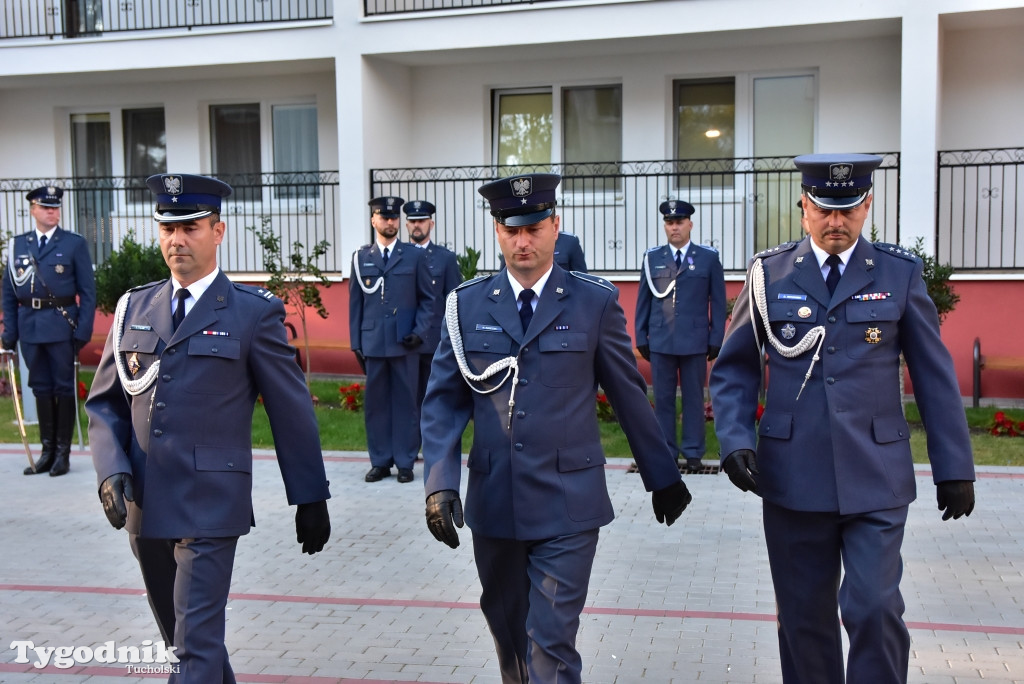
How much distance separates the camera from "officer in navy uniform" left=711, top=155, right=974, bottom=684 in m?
4.32

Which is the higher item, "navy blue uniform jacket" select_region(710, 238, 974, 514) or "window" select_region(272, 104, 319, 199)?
"window" select_region(272, 104, 319, 199)

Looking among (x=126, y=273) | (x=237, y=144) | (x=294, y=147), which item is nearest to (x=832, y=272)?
(x=126, y=273)

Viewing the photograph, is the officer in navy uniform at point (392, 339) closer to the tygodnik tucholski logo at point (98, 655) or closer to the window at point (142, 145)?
the tygodnik tucholski logo at point (98, 655)

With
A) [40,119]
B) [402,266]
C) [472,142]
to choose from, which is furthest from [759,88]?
[40,119]

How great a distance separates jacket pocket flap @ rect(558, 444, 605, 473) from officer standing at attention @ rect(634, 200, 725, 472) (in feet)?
18.2

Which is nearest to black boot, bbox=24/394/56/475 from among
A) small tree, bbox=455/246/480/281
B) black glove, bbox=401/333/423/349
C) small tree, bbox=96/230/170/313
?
black glove, bbox=401/333/423/349

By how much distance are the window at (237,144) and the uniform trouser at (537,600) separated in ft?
46.6

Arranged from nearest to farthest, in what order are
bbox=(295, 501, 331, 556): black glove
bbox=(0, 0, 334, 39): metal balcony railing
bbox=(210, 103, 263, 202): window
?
bbox=(295, 501, 331, 556): black glove
bbox=(0, 0, 334, 39): metal balcony railing
bbox=(210, 103, 263, 202): window

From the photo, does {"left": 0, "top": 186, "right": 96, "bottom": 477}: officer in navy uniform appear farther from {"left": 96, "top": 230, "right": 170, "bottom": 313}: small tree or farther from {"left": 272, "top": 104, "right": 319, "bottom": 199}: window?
{"left": 272, "top": 104, "right": 319, "bottom": 199}: window

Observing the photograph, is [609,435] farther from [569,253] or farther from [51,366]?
[51,366]

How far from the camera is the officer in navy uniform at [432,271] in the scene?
32.8ft

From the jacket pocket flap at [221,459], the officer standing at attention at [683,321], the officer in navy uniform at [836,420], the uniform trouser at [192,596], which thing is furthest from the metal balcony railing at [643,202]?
the uniform trouser at [192,596]

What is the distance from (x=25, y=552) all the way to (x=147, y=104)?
38.8ft

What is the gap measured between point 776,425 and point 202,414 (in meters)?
2.11
